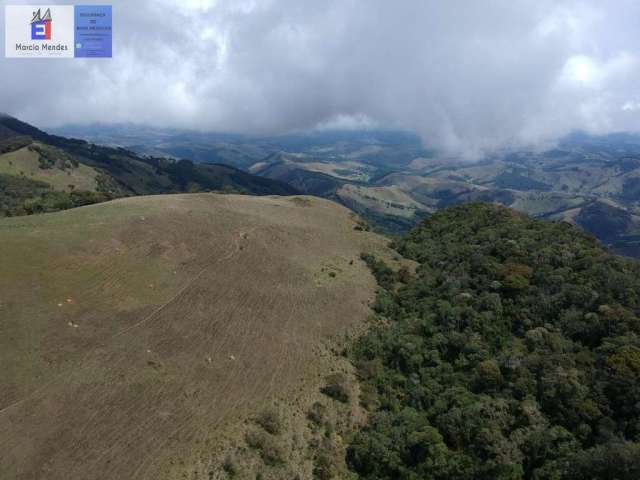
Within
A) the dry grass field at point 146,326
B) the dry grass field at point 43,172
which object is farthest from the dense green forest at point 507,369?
the dry grass field at point 43,172

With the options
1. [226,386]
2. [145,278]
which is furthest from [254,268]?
[226,386]

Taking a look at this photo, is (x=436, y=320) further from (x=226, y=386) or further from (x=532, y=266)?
(x=226, y=386)

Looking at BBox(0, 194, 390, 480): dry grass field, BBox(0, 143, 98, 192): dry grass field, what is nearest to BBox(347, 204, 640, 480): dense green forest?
BBox(0, 194, 390, 480): dry grass field

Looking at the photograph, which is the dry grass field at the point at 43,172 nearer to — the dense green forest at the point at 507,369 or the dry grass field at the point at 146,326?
the dry grass field at the point at 146,326

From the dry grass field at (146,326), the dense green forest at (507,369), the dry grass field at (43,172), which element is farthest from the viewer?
the dry grass field at (43,172)

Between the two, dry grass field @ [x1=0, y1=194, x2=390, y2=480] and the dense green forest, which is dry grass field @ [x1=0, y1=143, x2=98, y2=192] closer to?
dry grass field @ [x1=0, y1=194, x2=390, y2=480]

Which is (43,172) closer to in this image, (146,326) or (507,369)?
(146,326)
